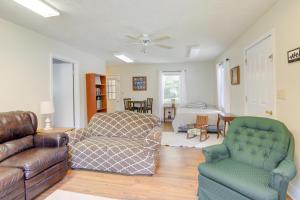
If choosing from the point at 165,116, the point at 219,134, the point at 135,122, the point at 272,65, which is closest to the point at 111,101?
the point at 165,116

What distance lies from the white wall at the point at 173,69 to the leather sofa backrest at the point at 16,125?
5.84 meters

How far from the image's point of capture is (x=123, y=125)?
11.4 feet

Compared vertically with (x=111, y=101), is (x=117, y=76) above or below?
above

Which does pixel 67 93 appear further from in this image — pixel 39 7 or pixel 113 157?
pixel 113 157

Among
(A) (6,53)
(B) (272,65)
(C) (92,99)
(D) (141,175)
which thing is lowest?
(D) (141,175)

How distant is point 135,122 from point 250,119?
1801 mm

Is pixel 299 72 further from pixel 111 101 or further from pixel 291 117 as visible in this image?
pixel 111 101

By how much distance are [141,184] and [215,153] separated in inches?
42.7

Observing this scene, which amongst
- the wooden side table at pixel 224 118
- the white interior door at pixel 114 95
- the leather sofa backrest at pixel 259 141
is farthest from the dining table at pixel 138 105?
the leather sofa backrest at pixel 259 141

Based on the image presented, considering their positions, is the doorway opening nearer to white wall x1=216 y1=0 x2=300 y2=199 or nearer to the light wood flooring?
the light wood flooring

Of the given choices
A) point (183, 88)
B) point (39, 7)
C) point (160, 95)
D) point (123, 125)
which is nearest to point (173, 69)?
point (183, 88)

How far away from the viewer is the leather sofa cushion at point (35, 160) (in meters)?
2.20

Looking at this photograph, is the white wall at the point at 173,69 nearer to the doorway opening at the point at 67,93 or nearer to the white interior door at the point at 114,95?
the white interior door at the point at 114,95

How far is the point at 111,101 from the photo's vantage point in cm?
887
